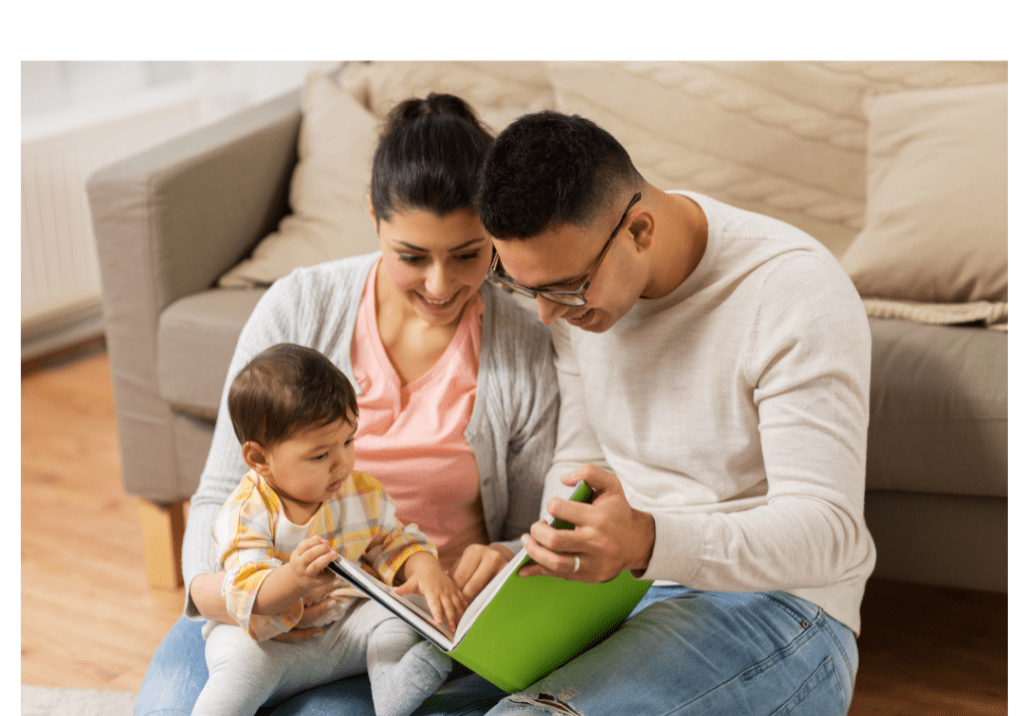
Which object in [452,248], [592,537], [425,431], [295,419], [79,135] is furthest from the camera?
[79,135]

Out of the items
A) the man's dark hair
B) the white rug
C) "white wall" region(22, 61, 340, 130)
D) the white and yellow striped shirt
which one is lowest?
the white rug

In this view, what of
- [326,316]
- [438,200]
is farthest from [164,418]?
[438,200]

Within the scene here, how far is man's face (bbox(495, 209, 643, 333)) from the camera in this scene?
3.51 feet

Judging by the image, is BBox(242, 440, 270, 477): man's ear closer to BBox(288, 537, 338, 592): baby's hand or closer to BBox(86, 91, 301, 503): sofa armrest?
BBox(288, 537, 338, 592): baby's hand

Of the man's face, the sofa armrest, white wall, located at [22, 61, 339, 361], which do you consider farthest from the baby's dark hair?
white wall, located at [22, 61, 339, 361]

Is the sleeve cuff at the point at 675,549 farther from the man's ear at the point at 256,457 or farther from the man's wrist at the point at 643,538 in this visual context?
the man's ear at the point at 256,457

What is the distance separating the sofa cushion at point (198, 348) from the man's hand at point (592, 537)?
1081mm

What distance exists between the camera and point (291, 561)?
3.56ft

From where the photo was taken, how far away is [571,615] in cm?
109

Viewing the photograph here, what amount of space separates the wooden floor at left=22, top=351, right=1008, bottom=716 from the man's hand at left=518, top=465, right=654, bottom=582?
Answer: 91 centimetres

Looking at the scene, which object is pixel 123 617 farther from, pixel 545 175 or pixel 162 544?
pixel 545 175

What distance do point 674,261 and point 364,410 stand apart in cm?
48

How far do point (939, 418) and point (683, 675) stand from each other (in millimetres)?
710

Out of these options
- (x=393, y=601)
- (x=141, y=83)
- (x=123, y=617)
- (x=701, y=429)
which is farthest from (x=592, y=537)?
(x=141, y=83)
